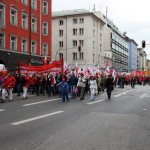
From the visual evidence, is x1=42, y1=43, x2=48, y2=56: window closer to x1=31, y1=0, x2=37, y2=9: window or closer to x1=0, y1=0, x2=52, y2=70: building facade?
x1=0, y1=0, x2=52, y2=70: building facade

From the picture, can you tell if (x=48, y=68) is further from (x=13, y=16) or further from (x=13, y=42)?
(x=13, y=16)

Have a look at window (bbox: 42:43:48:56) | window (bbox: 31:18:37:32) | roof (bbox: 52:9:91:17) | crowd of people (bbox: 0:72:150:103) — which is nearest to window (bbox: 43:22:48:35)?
window (bbox: 42:43:48:56)

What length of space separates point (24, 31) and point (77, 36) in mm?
Result: 26927

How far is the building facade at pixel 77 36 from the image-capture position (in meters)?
60.7

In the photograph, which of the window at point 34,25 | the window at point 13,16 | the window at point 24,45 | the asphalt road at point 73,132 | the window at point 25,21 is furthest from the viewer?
the window at point 34,25

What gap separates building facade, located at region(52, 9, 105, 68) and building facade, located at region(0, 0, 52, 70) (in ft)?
60.6

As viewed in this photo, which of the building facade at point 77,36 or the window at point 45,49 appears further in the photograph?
the building facade at point 77,36

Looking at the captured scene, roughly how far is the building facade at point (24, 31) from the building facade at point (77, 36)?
18.5m

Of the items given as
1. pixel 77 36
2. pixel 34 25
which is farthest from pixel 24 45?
pixel 77 36

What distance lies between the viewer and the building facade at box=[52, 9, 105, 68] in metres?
60.7

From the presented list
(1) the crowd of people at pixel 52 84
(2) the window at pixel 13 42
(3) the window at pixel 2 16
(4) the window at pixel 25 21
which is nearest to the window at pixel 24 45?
(4) the window at pixel 25 21

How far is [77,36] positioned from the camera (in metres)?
61.5

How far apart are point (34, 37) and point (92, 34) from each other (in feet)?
84.4

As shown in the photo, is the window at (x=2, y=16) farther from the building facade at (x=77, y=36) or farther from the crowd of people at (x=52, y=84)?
the building facade at (x=77, y=36)
